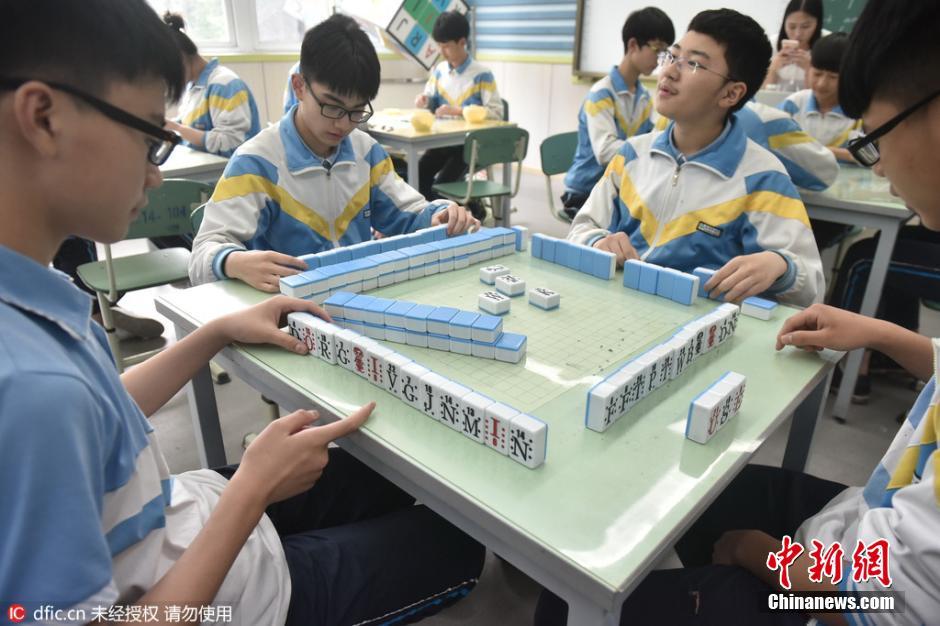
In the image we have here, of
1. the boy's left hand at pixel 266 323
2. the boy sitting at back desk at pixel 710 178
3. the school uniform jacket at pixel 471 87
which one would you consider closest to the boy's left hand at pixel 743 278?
the boy sitting at back desk at pixel 710 178

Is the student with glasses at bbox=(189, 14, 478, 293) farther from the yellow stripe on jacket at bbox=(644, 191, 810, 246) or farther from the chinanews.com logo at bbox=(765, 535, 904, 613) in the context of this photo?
the chinanews.com logo at bbox=(765, 535, 904, 613)

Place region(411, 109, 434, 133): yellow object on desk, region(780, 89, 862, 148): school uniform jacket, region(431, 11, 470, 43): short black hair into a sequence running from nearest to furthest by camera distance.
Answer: region(780, 89, 862, 148): school uniform jacket, region(411, 109, 434, 133): yellow object on desk, region(431, 11, 470, 43): short black hair

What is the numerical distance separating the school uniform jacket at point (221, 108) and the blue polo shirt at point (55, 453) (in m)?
2.92

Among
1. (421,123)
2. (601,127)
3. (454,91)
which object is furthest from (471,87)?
(601,127)

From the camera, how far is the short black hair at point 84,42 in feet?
1.80

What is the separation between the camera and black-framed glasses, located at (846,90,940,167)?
0.73 m

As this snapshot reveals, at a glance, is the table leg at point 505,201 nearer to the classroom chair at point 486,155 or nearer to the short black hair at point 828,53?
the classroom chair at point 486,155

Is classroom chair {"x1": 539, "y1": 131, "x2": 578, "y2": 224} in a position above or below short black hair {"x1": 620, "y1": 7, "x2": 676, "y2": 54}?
below

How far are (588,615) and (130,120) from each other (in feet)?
2.36

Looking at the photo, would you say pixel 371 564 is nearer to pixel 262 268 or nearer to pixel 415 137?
pixel 262 268

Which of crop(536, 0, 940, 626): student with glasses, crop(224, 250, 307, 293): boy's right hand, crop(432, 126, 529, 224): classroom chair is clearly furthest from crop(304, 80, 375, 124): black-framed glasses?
crop(432, 126, 529, 224): classroom chair

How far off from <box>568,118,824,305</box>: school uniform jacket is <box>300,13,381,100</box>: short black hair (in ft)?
2.42

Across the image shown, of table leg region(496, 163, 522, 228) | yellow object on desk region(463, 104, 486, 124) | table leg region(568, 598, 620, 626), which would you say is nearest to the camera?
table leg region(568, 598, 620, 626)

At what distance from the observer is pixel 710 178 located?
5.42 ft
